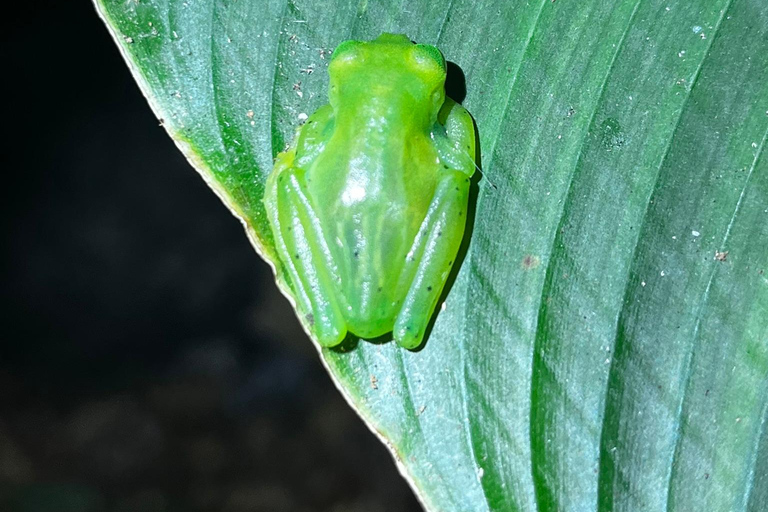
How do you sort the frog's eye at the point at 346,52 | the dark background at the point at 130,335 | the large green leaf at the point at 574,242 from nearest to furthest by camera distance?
the large green leaf at the point at 574,242
the frog's eye at the point at 346,52
the dark background at the point at 130,335

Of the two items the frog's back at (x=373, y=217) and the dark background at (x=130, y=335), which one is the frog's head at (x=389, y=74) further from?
the dark background at (x=130, y=335)

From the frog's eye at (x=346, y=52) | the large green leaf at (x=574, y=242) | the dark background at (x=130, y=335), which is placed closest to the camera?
the large green leaf at (x=574, y=242)

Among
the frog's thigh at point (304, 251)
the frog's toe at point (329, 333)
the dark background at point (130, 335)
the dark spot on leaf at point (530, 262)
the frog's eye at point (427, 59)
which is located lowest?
the dark background at point (130, 335)

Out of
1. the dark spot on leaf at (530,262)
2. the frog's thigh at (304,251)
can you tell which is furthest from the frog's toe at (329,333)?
the dark spot on leaf at (530,262)

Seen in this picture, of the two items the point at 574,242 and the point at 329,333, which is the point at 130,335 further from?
the point at 574,242

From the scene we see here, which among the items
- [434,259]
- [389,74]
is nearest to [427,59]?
[389,74]

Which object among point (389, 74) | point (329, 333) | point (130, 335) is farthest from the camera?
point (130, 335)

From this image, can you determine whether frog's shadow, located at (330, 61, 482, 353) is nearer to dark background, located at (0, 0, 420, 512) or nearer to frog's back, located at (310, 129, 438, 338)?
frog's back, located at (310, 129, 438, 338)
